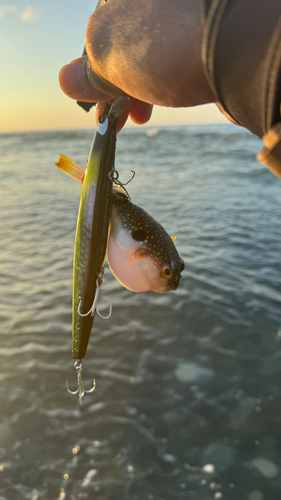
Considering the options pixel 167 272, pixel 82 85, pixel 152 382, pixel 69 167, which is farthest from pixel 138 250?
pixel 152 382

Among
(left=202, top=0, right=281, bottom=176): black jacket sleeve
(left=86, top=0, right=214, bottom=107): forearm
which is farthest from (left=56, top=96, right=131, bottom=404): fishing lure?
(left=202, top=0, right=281, bottom=176): black jacket sleeve

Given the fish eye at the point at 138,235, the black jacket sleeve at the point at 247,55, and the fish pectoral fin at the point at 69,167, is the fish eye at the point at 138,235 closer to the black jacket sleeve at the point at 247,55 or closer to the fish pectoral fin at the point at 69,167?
the fish pectoral fin at the point at 69,167

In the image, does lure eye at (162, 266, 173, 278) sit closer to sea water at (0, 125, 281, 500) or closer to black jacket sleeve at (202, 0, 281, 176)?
black jacket sleeve at (202, 0, 281, 176)

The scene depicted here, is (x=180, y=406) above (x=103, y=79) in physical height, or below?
below

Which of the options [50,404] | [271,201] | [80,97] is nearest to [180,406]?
[50,404]

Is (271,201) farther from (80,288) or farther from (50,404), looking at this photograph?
(80,288)

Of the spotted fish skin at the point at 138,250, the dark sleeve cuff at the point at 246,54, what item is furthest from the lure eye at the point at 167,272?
the dark sleeve cuff at the point at 246,54
